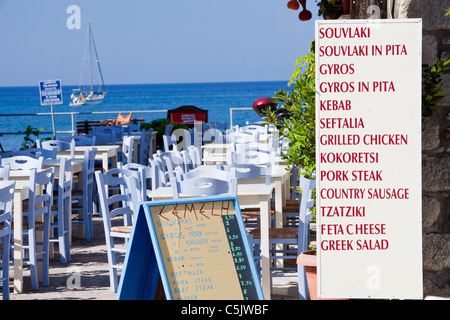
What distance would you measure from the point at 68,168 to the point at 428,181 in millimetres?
3610

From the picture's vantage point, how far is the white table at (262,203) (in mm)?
4703

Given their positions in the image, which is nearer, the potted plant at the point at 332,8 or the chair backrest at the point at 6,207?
the chair backrest at the point at 6,207

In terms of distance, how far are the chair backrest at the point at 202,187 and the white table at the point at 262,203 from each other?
0.74ft

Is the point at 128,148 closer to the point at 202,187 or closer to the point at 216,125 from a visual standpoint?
the point at 216,125

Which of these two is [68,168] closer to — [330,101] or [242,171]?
[242,171]

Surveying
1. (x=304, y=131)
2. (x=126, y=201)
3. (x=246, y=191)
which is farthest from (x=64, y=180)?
(x=304, y=131)

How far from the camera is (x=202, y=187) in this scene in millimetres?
4754

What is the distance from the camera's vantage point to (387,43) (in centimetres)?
357

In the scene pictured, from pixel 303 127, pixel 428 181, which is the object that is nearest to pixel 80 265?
pixel 303 127

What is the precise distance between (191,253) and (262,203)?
5.76 ft

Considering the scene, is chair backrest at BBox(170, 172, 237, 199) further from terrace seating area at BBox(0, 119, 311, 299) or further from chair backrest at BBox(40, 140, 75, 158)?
chair backrest at BBox(40, 140, 75, 158)

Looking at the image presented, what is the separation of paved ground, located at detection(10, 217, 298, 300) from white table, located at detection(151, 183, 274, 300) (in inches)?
17.8

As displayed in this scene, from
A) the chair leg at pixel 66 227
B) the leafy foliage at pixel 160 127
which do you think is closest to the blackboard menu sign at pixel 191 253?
the chair leg at pixel 66 227

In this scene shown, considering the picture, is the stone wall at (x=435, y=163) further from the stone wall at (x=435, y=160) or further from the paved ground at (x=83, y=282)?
the paved ground at (x=83, y=282)
